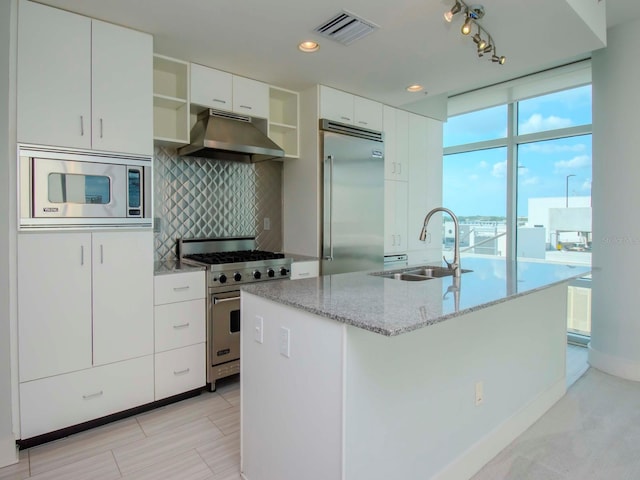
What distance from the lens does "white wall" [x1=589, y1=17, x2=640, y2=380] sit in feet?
10.1

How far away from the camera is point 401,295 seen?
1.73 meters

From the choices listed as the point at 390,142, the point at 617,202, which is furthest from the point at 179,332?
the point at 617,202

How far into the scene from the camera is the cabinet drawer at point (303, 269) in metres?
3.34

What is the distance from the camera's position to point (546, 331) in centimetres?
266

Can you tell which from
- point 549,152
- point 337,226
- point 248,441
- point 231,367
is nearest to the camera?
point 248,441

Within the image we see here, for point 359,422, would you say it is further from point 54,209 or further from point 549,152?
point 549,152

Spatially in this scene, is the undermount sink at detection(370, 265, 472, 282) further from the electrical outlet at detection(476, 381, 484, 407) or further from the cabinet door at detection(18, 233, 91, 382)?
the cabinet door at detection(18, 233, 91, 382)

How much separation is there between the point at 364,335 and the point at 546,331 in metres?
1.89

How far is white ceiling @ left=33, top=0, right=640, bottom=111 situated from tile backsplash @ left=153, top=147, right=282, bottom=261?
836 mm

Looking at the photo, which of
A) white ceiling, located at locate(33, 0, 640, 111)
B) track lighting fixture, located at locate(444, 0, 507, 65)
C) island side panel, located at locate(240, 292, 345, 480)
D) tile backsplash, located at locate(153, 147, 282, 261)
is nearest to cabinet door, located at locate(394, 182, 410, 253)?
white ceiling, located at locate(33, 0, 640, 111)

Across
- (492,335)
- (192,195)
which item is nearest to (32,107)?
(192,195)

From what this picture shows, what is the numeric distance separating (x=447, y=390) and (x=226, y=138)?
234 centimetres

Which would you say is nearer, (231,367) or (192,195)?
(231,367)

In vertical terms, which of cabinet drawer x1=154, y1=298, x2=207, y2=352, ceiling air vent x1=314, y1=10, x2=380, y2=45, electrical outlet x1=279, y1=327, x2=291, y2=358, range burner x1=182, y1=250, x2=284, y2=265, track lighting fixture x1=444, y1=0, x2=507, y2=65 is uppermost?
ceiling air vent x1=314, y1=10, x2=380, y2=45
